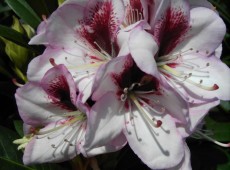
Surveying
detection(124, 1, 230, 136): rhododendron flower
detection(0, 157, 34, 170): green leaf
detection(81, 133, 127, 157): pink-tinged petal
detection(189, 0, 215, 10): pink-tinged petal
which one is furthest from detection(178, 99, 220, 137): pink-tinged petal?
detection(0, 157, 34, 170): green leaf

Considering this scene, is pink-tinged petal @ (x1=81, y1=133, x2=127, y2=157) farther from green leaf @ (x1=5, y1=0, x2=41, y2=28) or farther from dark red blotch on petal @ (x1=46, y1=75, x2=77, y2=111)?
green leaf @ (x1=5, y1=0, x2=41, y2=28)

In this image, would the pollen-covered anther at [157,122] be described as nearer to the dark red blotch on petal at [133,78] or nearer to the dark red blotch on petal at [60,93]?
the dark red blotch on petal at [133,78]

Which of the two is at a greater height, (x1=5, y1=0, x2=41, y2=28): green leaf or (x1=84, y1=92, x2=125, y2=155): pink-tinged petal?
(x1=5, y1=0, x2=41, y2=28): green leaf

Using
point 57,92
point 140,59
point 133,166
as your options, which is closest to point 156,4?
point 140,59

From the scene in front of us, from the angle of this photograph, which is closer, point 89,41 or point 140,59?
point 140,59

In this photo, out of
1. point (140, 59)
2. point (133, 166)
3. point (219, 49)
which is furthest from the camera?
point (133, 166)

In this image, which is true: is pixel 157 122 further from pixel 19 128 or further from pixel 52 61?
pixel 19 128

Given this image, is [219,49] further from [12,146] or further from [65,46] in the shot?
[12,146]
